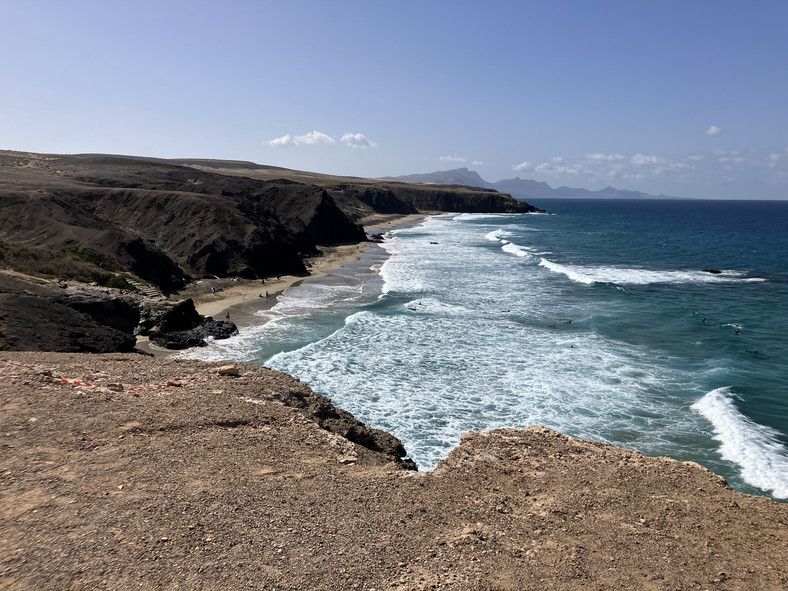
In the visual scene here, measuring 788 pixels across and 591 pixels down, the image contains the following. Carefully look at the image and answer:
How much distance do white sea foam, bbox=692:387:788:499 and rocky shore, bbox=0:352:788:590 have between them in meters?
6.66

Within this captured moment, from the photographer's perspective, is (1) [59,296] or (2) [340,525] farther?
(1) [59,296]

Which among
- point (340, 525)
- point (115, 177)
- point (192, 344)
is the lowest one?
point (192, 344)

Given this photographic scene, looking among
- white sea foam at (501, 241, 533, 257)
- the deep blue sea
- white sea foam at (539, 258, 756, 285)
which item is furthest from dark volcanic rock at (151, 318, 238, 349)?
white sea foam at (501, 241, 533, 257)

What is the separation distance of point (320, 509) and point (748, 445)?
47.8 ft

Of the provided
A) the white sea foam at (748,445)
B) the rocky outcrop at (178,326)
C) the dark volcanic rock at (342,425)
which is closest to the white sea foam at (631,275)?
the white sea foam at (748,445)

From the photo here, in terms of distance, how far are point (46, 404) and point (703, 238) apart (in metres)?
93.5

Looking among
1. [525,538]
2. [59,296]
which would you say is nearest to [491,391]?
[525,538]

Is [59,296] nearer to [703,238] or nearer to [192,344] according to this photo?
[192,344]

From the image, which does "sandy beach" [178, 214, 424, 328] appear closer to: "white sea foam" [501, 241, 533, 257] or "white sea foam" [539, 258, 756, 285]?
"white sea foam" [501, 241, 533, 257]

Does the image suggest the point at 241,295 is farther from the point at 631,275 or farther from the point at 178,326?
the point at 631,275

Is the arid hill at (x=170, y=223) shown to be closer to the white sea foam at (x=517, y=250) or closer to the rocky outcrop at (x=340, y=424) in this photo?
the white sea foam at (x=517, y=250)

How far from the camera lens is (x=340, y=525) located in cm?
761

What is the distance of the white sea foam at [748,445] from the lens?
45.3 feet

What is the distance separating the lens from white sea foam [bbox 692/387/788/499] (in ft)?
45.3
